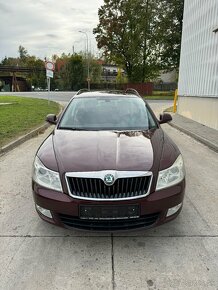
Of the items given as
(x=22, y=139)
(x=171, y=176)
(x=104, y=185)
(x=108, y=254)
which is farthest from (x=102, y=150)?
(x=22, y=139)

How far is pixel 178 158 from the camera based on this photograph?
3.35 meters

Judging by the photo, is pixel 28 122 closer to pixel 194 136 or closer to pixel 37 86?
pixel 194 136

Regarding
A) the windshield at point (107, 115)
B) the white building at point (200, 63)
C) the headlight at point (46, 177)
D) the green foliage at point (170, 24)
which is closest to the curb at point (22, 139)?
the windshield at point (107, 115)

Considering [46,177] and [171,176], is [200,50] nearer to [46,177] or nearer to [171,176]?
[171,176]

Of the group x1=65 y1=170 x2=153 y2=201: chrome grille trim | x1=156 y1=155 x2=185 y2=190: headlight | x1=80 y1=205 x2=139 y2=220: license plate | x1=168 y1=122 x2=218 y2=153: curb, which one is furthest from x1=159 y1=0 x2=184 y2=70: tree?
x1=80 y1=205 x2=139 y2=220: license plate

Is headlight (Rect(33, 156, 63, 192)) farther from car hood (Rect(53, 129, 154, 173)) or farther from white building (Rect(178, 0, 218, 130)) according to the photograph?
white building (Rect(178, 0, 218, 130))

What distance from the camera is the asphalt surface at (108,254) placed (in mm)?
2557

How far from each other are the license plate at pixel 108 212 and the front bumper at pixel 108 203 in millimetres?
40

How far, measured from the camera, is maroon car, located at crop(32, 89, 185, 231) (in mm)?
2797

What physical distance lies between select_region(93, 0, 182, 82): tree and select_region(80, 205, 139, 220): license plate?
33706 millimetres

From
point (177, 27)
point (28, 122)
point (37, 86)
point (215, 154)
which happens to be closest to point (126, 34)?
point (177, 27)

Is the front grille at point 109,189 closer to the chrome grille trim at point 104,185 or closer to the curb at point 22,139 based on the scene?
the chrome grille trim at point 104,185

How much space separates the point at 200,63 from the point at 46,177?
10.1m

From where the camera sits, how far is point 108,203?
9.05 ft
